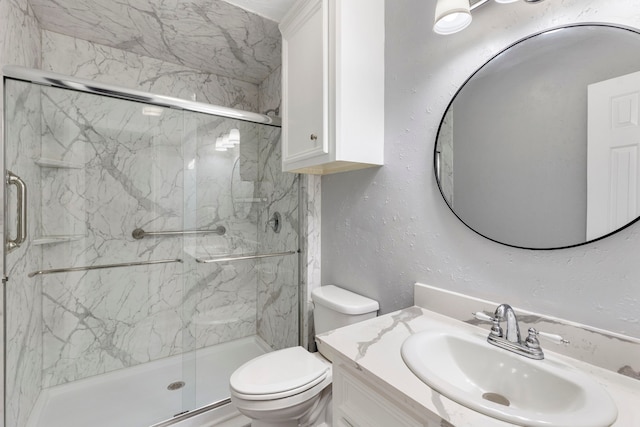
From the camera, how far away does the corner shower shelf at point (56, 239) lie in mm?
1622

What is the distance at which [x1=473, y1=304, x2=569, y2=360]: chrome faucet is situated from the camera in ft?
2.62

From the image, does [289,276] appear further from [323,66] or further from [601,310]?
[601,310]

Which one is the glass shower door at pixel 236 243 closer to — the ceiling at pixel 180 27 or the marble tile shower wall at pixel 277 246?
the marble tile shower wall at pixel 277 246

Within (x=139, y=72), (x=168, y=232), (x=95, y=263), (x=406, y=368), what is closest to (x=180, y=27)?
(x=139, y=72)

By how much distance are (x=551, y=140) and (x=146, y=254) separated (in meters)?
2.35

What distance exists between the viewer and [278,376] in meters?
1.25

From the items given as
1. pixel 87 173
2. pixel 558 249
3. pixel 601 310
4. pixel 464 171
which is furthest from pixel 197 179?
pixel 601 310

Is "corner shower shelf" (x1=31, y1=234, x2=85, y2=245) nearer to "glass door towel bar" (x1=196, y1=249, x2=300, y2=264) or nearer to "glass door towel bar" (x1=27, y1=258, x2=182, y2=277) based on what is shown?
"glass door towel bar" (x1=27, y1=258, x2=182, y2=277)

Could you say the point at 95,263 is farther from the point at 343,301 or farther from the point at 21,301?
the point at 343,301

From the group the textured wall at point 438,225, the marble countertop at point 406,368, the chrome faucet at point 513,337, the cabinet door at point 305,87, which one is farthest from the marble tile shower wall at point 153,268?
the chrome faucet at point 513,337

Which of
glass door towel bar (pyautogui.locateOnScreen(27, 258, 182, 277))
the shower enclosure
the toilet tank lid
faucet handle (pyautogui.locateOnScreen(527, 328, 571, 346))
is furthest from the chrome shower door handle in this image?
faucet handle (pyautogui.locateOnScreen(527, 328, 571, 346))

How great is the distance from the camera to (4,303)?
49.3 inches

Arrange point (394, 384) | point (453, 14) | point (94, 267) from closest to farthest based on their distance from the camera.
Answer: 1. point (394, 384)
2. point (453, 14)
3. point (94, 267)

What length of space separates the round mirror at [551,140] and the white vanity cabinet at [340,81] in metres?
0.38
